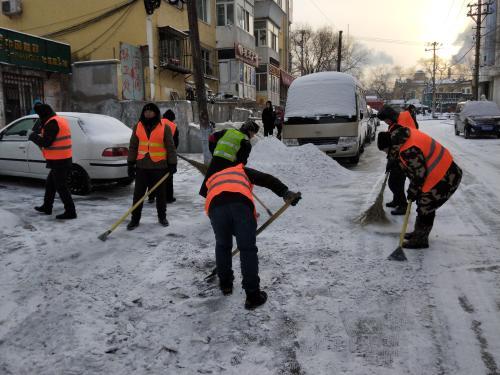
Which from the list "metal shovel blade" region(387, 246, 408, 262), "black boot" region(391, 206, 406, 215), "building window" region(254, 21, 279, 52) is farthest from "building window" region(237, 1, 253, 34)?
"metal shovel blade" region(387, 246, 408, 262)

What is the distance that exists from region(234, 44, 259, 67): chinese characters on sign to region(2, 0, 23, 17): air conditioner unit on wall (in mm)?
11589

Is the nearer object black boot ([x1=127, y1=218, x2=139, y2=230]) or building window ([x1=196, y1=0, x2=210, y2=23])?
black boot ([x1=127, y1=218, x2=139, y2=230])

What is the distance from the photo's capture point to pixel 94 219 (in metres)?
6.46

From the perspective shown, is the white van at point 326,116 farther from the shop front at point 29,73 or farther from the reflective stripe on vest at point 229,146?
the reflective stripe on vest at point 229,146

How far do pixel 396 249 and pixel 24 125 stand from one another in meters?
7.34

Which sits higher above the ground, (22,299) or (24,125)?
(24,125)

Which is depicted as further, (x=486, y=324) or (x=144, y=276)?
(x=144, y=276)

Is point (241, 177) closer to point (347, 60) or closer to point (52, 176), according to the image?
point (52, 176)

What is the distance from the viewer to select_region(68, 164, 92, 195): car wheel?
8031 mm

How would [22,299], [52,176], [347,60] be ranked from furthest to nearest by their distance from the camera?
[347,60] < [52,176] < [22,299]

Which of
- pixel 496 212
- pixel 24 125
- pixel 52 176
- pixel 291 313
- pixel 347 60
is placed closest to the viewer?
pixel 291 313

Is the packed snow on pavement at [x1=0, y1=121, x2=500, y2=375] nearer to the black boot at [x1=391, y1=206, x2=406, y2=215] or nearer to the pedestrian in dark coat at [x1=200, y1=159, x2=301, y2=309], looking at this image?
the pedestrian in dark coat at [x1=200, y1=159, x2=301, y2=309]

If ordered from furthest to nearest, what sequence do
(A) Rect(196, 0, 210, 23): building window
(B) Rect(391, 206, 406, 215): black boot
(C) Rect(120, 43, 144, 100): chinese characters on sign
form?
(A) Rect(196, 0, 210, 23): building window < (C) Rect(120, 43, 144, 100): chinese characters on sign < (B) Rect(391, 206, 406, 215): black boot

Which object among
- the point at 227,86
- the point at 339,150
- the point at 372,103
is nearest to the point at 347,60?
the point at 372,103
